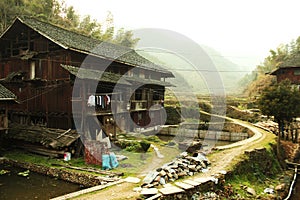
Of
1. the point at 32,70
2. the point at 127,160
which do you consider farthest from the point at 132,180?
the point at 32,70

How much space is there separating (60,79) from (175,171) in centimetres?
1165

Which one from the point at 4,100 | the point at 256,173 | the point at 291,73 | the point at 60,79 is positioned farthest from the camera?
the point at 291,73

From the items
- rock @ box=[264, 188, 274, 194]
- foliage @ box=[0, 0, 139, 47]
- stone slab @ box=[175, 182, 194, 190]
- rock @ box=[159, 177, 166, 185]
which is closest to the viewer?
stone slab @ box=[175, 182, 194, 190]

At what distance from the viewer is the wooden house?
18406 mm

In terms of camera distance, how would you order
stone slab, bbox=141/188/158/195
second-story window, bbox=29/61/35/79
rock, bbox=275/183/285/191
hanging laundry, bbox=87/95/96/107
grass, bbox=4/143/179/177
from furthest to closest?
second-story window, bbox=29/61/35/79 < hanging laundry, bbox=87/95/96/107 < grass, bbox=4/143/179/177 < rock, bbox=275/183/285/191 < stone slab, bbox=141/188/158/195

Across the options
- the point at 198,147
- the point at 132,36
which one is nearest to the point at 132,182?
the point at 198,147

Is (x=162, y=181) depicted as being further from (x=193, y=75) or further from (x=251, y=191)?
(x=193, y=75)

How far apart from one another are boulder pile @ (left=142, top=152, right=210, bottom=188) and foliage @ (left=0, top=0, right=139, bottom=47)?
28117 mm

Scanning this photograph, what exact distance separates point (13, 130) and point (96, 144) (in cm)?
867

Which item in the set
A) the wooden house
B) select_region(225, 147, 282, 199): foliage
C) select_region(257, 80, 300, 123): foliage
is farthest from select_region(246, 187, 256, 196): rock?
the wooden house

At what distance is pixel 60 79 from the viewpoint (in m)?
19.2

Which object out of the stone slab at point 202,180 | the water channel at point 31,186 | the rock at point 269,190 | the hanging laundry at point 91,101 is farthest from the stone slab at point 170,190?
the hanging laundry at point 91,101

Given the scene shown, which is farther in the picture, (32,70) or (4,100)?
(32,70)

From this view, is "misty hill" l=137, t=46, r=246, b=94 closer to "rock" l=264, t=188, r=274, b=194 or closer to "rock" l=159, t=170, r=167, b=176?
"rock" l=264, t=188, r=274, b=194
